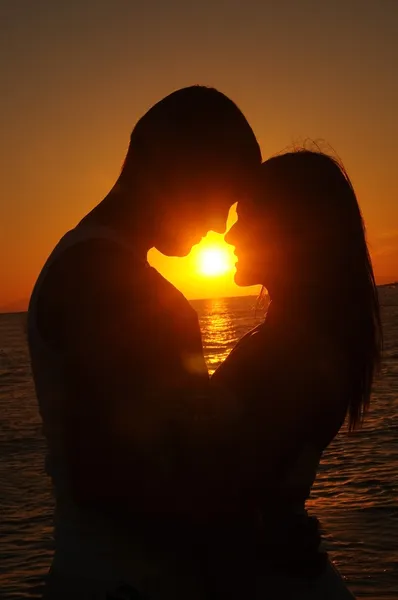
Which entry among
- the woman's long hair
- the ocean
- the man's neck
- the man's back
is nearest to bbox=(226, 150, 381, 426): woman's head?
the woman's long hair

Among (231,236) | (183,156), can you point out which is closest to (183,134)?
(183,156)

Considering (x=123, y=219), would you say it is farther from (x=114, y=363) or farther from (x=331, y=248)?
(x=331, y=248)

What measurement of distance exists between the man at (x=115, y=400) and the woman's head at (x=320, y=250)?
55cm

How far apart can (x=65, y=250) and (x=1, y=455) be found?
13.8 m

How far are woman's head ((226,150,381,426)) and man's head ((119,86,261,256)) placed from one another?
0.18 m

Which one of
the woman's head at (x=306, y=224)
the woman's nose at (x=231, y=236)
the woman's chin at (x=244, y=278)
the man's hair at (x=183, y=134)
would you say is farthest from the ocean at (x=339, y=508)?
the man's hair at (x=183, y=134)

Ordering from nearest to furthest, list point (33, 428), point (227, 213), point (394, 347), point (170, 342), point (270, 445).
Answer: point (170, 342) → point (270, 445) → point (227, 213) → point (33, 428) → point (394, 347)

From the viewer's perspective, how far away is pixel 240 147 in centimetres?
268

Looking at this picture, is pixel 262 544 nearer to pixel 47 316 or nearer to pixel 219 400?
pixel 219 400

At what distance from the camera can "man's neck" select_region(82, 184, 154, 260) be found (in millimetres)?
2369

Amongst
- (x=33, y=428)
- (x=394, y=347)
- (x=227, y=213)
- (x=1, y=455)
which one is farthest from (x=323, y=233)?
(x=394, y=347)

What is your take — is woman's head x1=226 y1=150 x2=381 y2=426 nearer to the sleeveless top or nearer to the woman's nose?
the woman's nose

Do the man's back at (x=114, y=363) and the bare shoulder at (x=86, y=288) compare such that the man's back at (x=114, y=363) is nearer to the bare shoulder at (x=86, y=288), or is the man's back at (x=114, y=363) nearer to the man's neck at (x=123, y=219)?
the bare shoulder at (x=86, y=288)

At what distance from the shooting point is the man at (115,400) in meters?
2.08
